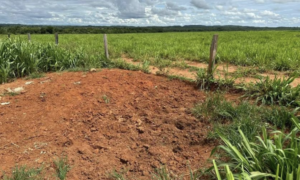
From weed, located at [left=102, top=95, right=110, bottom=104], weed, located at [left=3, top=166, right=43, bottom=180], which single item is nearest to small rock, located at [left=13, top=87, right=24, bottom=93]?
weed, located at [left=102, top=95, right=110, bottom=104]

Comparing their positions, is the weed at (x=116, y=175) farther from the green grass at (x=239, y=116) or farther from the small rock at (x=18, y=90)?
the small rock at (x=18, y=90)

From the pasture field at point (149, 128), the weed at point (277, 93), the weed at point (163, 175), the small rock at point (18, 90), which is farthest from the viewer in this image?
the small rock at point (18, 90)

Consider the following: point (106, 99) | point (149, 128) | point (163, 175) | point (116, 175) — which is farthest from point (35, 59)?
point (163, 175)

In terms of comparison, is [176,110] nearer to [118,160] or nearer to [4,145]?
[118,160]

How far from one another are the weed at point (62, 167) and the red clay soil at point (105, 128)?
53mm

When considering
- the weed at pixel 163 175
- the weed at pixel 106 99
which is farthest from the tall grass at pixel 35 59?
the weed at pixel 163 175

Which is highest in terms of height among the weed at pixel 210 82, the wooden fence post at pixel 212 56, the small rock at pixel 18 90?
the wooden fence post at pixel 212 56

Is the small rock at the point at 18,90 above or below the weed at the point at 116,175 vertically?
above

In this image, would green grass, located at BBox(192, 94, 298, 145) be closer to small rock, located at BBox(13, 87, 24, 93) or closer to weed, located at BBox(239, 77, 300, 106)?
weed, located at BBox(239, 77, 300, 106)

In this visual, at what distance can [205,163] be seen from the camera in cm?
239

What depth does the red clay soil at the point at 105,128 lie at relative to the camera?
100 inches

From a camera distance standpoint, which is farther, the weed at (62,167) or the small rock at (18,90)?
the small rock at (18,90)

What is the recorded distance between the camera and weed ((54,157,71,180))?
7.63 feet

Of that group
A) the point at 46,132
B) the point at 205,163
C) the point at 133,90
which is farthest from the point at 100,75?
the point at 205,163
